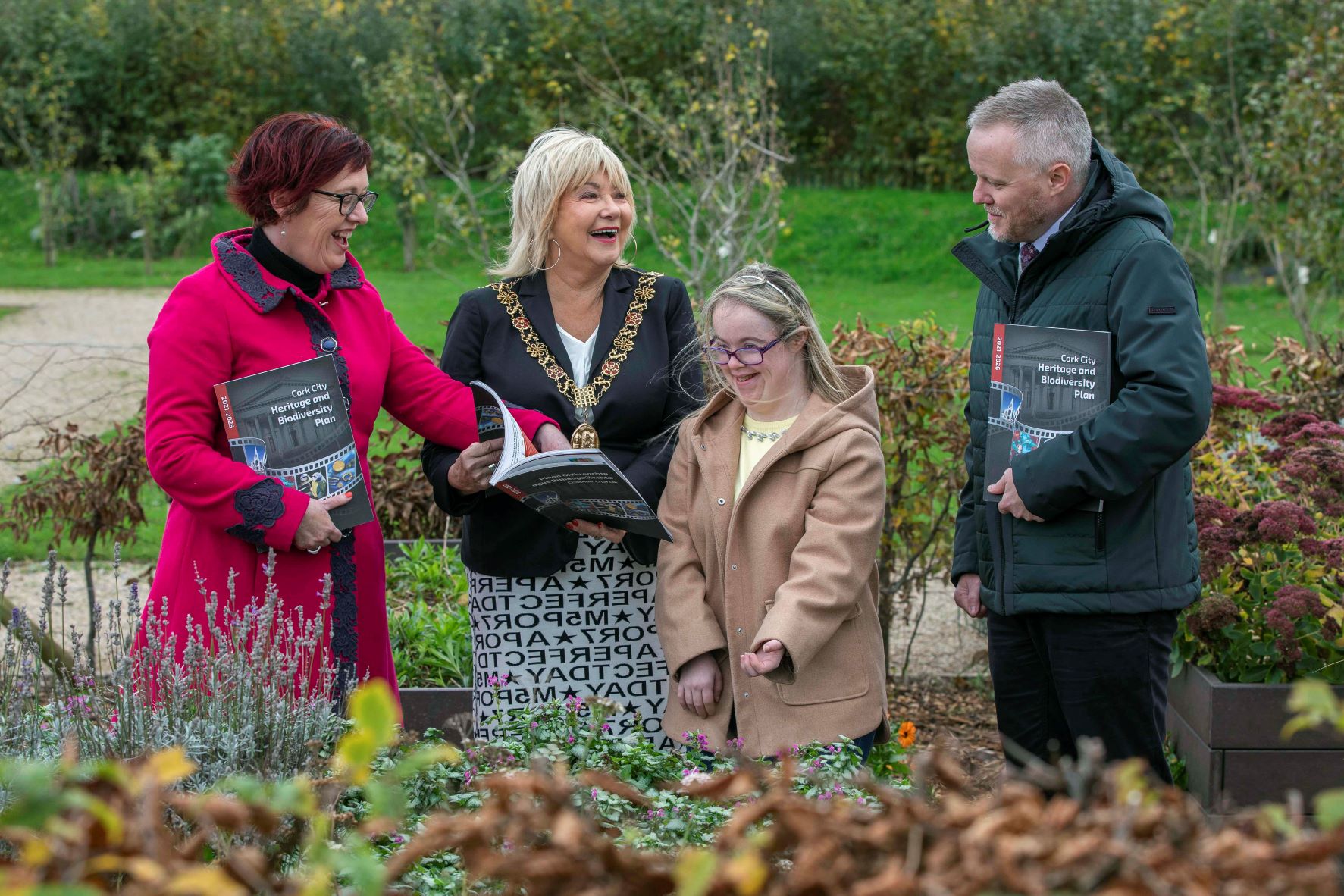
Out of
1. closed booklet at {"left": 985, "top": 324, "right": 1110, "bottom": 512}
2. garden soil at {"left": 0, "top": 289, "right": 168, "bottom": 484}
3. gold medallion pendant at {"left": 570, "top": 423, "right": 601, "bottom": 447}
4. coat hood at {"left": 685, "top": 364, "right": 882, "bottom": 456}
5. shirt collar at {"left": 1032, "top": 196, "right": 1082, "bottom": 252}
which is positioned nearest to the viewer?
closed booklet at {"left": 985, "top": 324, "right": 1110, "bottom": 512}

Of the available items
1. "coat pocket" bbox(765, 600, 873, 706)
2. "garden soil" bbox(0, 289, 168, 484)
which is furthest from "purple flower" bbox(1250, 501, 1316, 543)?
"garden soil" bbox(0, 289, 168, 484)

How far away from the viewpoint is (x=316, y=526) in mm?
3109

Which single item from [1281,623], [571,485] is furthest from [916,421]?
[571,485]

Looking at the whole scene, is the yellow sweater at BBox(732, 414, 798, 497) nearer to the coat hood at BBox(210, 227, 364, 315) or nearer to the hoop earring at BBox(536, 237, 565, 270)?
the hoop earring at BBox(536, 237, 565, 270)

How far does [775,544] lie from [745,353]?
469 millimetres

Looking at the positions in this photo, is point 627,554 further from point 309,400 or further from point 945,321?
point 945,321

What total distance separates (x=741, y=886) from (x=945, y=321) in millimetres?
13823

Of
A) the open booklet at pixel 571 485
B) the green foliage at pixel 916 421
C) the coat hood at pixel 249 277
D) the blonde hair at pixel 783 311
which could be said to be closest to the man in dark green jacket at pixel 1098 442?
the blonde hair at pixel 783 311

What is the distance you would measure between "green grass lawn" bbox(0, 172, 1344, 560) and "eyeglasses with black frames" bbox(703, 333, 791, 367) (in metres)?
10.7

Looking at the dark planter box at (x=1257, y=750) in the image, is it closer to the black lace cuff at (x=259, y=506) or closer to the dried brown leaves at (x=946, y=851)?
the black lace cuff at (x=259, y=506)

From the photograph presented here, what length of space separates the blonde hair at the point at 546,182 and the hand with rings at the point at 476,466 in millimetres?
529

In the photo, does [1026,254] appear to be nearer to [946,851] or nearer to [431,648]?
[946,851]

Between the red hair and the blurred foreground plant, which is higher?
the red hair

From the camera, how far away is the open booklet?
2.96 metres
